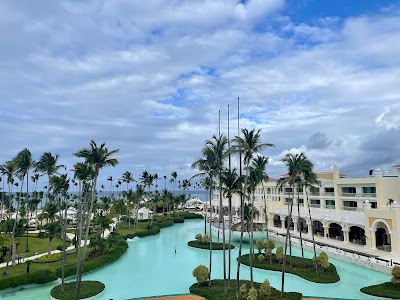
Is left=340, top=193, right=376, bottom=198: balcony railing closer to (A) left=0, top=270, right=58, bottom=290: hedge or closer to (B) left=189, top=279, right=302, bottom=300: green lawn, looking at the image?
(B) left=189, top=279, right=302, bottom=300: green lawn

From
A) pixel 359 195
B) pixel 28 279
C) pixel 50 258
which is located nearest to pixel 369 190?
pixel 359 195

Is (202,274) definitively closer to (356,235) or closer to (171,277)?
(171,277)

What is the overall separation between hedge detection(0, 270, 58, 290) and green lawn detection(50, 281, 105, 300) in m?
3.20

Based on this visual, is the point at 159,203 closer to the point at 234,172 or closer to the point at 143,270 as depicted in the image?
the point at 143,270

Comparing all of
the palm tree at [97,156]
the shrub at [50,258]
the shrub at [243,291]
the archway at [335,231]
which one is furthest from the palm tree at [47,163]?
the archway at [335,231]

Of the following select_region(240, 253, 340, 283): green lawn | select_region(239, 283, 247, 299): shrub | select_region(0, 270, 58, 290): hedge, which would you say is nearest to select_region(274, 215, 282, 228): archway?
select_region(240, 253, 340, 283): green lawn

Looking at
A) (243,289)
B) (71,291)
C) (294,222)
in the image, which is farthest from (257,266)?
(294,222)

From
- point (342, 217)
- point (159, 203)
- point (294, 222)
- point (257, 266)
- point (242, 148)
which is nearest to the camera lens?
point (242, 148)

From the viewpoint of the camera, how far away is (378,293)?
25.7 metres

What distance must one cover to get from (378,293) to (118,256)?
34144 millimetres

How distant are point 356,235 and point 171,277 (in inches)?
1323

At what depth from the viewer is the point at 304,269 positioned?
34.0 m

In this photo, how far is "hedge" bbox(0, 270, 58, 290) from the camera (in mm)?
29189

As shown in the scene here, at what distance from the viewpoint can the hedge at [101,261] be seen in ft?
110
